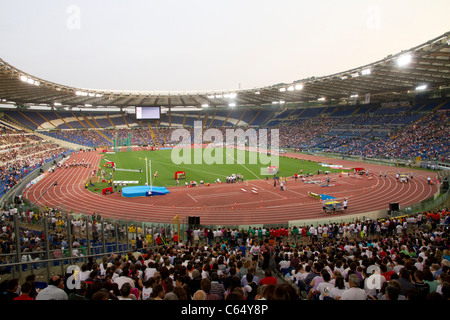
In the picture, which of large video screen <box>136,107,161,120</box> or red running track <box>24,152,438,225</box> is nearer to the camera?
red running track <box>24,152,438,225</box>

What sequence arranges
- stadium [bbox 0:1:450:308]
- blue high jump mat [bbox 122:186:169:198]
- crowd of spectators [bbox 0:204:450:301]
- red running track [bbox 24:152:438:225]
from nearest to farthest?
crowd of spectators [bbox 0:204:450:301] < stadium [bbox 0:1:450:308] < red running track [bbox 24:152:438:225] < blue high jump mat [bbox 122:186:169:198]

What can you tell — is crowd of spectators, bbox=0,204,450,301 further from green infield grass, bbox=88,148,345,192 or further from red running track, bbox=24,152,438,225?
green infield grass, bbox=88,148,345,192

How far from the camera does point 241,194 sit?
29047mm

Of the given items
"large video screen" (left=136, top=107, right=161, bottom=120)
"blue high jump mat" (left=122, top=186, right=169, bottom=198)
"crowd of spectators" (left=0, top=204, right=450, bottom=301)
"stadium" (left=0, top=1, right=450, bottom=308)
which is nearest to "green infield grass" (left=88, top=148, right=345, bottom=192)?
"stadium" (left=0, top=1, right=450, bottom=308)

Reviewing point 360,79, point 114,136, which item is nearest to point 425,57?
point 360,79

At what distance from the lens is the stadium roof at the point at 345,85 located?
1309 inches

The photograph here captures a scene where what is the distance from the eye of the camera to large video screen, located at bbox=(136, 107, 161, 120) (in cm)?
8894

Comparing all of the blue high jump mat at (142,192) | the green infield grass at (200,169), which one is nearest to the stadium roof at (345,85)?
the green infield grass at (200,169)

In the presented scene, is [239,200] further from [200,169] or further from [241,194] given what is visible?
[200,169]

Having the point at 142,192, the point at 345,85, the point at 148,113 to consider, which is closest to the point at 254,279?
the point at 142,192

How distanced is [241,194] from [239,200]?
6.87ft

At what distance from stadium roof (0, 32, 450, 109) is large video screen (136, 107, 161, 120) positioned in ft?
7.21

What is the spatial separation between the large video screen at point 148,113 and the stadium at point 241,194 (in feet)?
1.16
